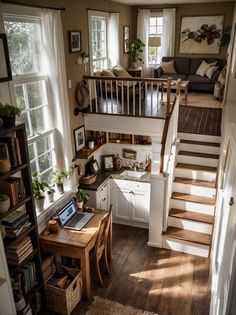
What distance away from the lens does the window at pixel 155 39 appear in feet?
25.3

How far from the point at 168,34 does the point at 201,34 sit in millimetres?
886

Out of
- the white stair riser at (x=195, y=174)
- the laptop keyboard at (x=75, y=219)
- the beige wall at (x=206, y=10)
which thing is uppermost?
the beige wall at (x=206, y=10)

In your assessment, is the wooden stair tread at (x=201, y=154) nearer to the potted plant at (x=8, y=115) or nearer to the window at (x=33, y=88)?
the window at (x=33, y=88)

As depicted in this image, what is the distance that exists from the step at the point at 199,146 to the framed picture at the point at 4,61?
3267mm

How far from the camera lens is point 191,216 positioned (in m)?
4.45

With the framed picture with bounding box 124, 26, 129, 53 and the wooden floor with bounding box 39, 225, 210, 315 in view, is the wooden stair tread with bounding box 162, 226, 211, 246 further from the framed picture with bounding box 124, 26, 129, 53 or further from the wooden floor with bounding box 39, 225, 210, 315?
the framed picture with bounding box 124, 26, 129, 53

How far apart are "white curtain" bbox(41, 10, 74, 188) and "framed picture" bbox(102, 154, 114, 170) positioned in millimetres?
1358

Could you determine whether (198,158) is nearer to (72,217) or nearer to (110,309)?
(72,217)

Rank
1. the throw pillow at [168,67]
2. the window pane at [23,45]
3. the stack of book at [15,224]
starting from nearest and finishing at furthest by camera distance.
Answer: the stack of book at [15,224]
the window pane at [23,45]
the throw pillow at [168,67]

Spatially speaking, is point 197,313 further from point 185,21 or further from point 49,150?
point 185,21

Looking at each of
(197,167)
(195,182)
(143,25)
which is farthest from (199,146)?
(143,25)

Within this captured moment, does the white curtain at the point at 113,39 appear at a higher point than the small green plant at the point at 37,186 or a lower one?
higher

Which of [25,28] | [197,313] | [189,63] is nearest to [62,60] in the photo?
[25,28]

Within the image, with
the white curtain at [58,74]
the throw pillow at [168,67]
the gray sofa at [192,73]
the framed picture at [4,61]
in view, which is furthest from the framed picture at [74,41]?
the throw pillow at [168,67]
